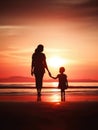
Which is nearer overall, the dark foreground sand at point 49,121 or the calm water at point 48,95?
the dark foreground sand at point 49,121

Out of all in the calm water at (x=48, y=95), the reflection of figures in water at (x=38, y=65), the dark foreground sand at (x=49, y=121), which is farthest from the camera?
the calm water at (x=48, y=95)

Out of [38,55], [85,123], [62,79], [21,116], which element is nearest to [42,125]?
[85,123]

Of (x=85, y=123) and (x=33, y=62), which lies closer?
(x=85, y=123)

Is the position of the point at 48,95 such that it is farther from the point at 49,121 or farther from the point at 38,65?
the point at 49,121

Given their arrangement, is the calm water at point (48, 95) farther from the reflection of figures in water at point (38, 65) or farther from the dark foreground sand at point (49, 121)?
the dark foreground sand at point (49, 121)

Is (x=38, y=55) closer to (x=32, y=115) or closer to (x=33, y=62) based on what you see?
(x=33, y=62)

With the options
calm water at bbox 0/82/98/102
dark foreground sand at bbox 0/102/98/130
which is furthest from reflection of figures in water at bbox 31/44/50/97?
dark foreground sand at bbox 0/102/98/130

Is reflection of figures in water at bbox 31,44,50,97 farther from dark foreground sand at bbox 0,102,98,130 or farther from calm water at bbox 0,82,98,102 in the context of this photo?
dark foreground sand at bbox 0,102,98,130

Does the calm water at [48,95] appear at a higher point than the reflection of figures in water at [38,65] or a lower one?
lower

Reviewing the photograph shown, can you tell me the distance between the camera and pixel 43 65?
682 inches

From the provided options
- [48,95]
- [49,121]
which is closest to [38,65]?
[49,121]

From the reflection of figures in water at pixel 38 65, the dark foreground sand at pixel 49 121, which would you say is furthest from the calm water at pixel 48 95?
the dark foreground sand at pixel 49 121

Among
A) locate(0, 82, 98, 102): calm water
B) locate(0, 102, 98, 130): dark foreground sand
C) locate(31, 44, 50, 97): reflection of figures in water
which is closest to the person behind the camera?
locate(0, 102, 98, 130): dark foreground sand

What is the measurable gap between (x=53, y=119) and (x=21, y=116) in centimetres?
90
